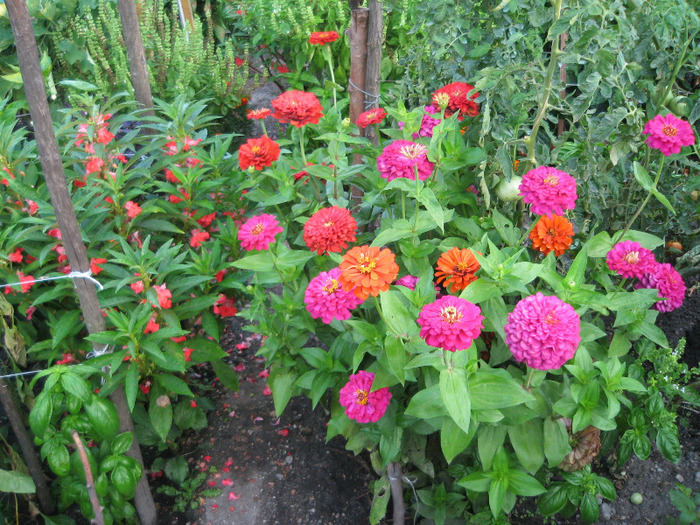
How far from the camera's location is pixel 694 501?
154 cm

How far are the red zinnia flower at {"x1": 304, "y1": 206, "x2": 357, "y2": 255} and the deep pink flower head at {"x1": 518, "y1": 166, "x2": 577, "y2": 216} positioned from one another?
46 centimetres

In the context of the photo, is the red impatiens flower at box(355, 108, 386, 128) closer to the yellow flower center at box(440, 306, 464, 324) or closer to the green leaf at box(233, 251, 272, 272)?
the green leaf at box(233, 251, 272, 272)

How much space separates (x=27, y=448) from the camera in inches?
70.1

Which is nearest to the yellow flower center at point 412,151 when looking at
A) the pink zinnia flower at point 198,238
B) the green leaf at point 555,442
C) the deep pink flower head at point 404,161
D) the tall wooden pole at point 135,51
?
the deep pink flower head at point 404,161

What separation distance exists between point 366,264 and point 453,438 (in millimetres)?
487

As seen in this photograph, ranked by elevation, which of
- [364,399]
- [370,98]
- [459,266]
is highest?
[370,98]

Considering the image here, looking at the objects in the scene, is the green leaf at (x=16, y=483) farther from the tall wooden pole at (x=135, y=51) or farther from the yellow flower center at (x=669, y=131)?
the yellow flower center at (x=669, y=131)

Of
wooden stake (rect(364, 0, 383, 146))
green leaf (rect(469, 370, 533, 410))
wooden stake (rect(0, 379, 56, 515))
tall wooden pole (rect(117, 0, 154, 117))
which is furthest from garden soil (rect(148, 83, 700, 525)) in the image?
tall wooden pole (rect(117, 0, 154, 117))

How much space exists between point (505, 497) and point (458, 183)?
3.09ft

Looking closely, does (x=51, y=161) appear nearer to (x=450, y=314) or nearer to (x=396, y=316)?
(x=396, y=316)

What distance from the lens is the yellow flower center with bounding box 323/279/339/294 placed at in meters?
1.38

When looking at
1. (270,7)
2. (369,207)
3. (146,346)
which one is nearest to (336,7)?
(270,7)

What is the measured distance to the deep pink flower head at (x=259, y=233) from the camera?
154cm

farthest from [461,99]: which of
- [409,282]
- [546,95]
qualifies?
[409,282]
